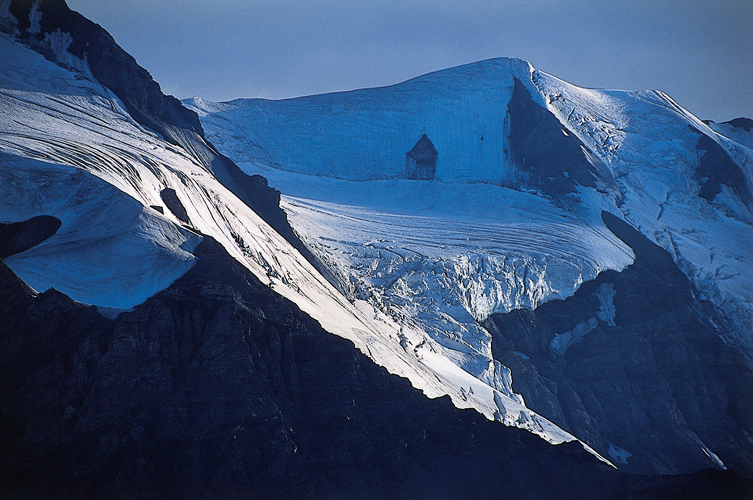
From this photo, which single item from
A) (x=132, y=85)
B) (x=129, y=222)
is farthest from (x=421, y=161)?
(x=129, y=222)

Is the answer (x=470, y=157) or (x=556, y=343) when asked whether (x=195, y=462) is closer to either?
(x=556, y=343)

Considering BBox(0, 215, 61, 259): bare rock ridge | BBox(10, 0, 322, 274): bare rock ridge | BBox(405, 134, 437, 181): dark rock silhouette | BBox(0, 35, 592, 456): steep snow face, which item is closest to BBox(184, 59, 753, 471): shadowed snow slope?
BBox(405, 134, 437, 181): dark rock silhouette

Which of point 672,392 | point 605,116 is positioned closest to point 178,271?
point 672,392

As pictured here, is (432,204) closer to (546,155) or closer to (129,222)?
(546,155)

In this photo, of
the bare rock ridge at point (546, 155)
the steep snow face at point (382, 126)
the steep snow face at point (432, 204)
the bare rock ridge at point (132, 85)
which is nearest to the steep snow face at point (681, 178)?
the bare rock ridge at point (546, 155)

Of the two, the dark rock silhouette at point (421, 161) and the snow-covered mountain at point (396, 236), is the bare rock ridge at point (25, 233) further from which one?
the dark rock silhouette at point (421, 161)

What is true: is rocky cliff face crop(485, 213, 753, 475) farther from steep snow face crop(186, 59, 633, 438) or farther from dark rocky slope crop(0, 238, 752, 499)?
dark rocky slope crop(0, 238, 752, 499)
